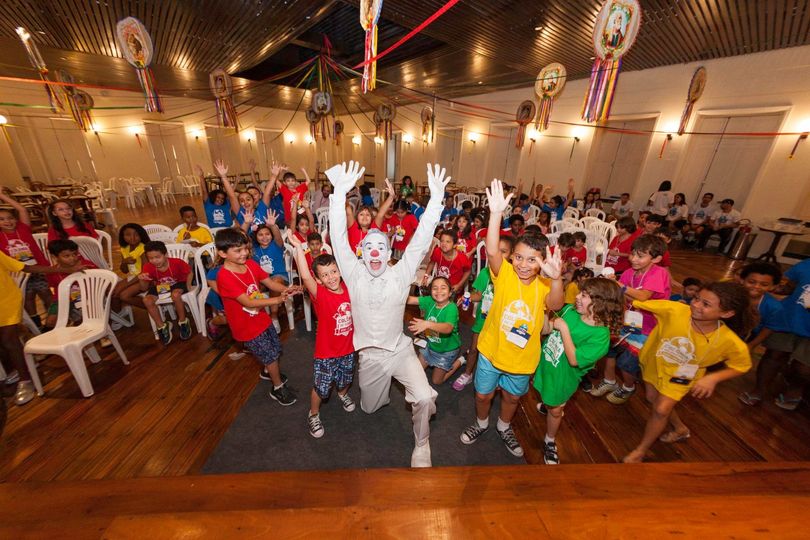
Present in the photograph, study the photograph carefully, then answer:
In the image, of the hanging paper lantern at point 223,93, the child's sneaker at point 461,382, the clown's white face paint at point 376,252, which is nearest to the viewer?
the clown's white face paint at point 376,252

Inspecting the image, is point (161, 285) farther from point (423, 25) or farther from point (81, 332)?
point (423, 25)

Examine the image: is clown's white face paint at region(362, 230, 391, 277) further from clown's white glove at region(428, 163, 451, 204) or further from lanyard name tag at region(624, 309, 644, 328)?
lanyard name tag at region(624, 309, 644, 328)

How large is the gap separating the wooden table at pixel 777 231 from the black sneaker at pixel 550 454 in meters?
7.39

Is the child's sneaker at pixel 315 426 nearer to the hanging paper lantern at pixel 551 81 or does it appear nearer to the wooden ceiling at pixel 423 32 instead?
the wooden ceiling at pixel 423 32

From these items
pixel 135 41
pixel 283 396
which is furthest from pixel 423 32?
pixel 283 396

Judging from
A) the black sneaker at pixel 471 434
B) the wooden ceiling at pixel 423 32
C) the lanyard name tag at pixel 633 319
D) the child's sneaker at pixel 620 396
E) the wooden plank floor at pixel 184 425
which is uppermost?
the wooden ceiling at pixel 423 32

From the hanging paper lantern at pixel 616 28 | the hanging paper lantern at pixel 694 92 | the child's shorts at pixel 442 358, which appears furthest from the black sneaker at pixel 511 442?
the hanging paper lantern at pixel 694 92

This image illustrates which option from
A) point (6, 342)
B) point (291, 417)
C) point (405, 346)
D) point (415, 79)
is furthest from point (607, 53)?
point (415, 79)

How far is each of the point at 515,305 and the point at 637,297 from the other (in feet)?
4.23

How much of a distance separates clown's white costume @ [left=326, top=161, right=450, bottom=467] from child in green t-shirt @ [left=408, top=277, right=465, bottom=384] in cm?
21

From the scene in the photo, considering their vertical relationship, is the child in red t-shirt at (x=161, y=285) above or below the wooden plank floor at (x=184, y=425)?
above

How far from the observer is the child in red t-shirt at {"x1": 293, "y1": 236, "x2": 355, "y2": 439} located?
196cm

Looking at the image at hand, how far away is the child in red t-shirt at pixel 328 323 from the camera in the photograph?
196 cm

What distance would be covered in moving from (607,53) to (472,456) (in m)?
5.24
